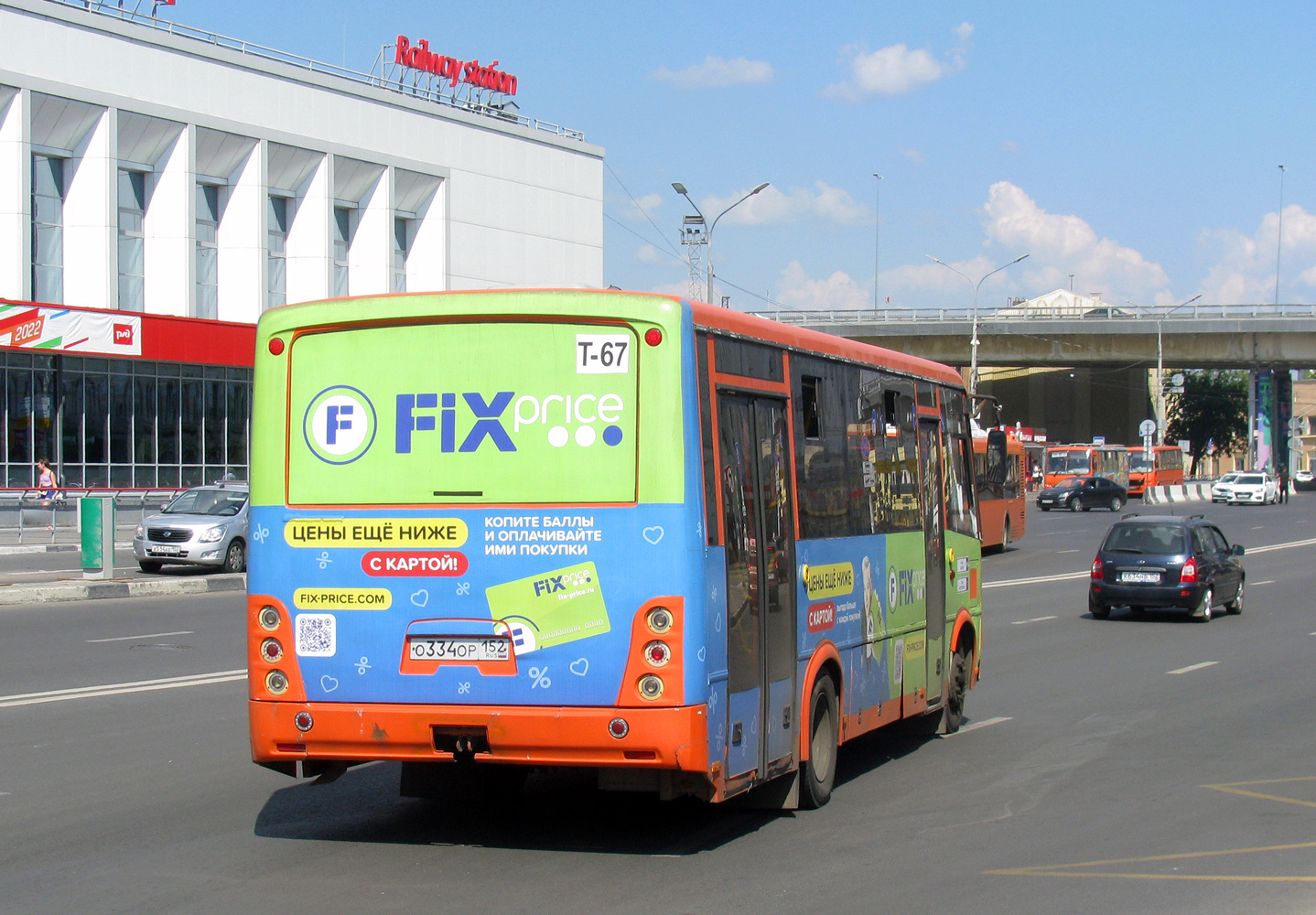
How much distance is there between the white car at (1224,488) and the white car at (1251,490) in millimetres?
157

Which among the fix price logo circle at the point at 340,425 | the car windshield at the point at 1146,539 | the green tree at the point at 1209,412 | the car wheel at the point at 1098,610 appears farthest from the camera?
the green tree at the point at 1209,412

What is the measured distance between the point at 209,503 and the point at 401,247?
3231 cm

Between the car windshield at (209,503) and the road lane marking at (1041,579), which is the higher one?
the car windshield at (209,503)

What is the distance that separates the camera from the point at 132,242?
154 ft

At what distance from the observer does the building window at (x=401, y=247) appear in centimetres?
5684

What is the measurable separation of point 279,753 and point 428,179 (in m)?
52.1

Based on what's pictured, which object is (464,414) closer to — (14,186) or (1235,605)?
(1235,605)

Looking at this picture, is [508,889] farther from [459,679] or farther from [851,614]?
[851,614]

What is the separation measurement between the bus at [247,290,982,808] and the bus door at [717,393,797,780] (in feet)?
0.05

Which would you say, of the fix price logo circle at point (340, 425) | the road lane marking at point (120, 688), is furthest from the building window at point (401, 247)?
the fix price logo circle at point (340, 425)

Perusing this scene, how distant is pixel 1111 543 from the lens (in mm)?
20938

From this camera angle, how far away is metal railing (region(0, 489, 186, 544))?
34.6m

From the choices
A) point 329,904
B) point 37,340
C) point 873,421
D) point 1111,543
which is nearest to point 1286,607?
point 1111,543

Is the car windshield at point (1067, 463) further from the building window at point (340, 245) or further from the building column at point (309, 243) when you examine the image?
the building column at point (309, 243)
